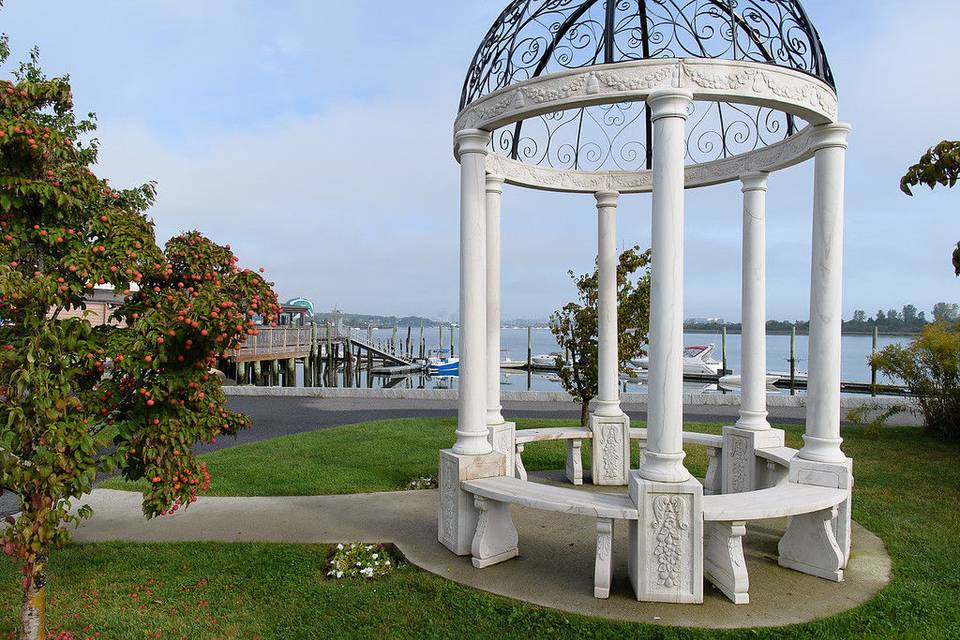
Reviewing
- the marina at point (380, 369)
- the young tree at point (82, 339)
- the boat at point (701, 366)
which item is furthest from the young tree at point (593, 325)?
the boat at point (701, 366)

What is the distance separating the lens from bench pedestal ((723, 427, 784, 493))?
750cm

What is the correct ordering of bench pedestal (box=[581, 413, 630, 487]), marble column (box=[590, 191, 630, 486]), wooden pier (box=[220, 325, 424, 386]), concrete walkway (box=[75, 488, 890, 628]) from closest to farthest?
concrete walkway (box=[75, 488, 890, 628]), marble column (box=[590, 191, 630, 486]), bench pedestal (box=[581, 413, 630, 487]), wooden pier (box=[220, 325, 424, 386])

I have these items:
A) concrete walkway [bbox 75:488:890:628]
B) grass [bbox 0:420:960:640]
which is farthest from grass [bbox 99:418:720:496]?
grass [bbox 0:420:960:640]

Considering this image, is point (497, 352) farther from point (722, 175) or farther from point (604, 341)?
point (722, 175)

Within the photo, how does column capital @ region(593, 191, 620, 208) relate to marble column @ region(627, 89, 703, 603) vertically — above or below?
above

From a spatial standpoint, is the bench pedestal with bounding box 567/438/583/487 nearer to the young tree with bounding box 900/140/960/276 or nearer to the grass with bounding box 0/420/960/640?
the grass with bounding box 0/420/960/640

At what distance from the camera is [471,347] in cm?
617

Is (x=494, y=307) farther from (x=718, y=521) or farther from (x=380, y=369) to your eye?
(x=380, y=369)

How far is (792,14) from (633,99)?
201 cm

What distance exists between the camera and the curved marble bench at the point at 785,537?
197 inches

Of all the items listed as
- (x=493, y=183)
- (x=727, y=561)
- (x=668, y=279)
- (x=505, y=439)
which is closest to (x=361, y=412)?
(x=505, y=439)

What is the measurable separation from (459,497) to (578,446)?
366 centimetres

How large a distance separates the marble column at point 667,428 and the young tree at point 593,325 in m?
6.79

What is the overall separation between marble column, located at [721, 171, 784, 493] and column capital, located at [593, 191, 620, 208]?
173 cm
